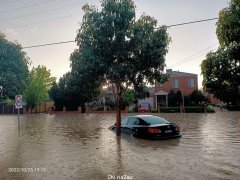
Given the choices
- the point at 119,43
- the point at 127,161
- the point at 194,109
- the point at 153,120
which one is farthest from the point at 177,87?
the point at 127,161

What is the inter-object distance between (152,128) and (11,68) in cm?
1324

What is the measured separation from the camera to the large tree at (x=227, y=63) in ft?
16.3

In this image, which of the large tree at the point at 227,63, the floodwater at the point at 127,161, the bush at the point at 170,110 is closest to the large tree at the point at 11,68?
the floodwater at the point at 127,161

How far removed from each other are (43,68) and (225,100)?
74820 mm

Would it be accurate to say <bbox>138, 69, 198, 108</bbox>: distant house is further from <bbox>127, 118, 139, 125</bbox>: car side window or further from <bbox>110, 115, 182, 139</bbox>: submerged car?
<bbox>110, 115, 182, 139</bbox>: submerged car

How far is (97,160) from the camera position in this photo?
409 inches

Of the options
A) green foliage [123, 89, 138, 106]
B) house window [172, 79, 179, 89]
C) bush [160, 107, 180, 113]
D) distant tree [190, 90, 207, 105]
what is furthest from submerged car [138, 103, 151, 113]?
green foliage [123, 89, 138, 106]

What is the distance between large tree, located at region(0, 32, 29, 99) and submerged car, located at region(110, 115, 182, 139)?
10840 mm

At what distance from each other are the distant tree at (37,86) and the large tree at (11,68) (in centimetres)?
4523

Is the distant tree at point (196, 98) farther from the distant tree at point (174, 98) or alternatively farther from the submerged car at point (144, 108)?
the submerged car at point (144, 108)

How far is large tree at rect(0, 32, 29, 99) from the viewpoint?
896 inches

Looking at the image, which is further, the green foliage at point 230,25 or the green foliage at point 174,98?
the green foliage at point 174,98

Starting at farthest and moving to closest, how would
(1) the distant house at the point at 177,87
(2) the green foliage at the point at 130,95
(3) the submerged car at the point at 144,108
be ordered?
(1) the distant house at the point at 177,87 → (3) the submerged car at the point at 144,108 → (2) the green foliage at the point at 130,95

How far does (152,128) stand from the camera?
1484 cm
